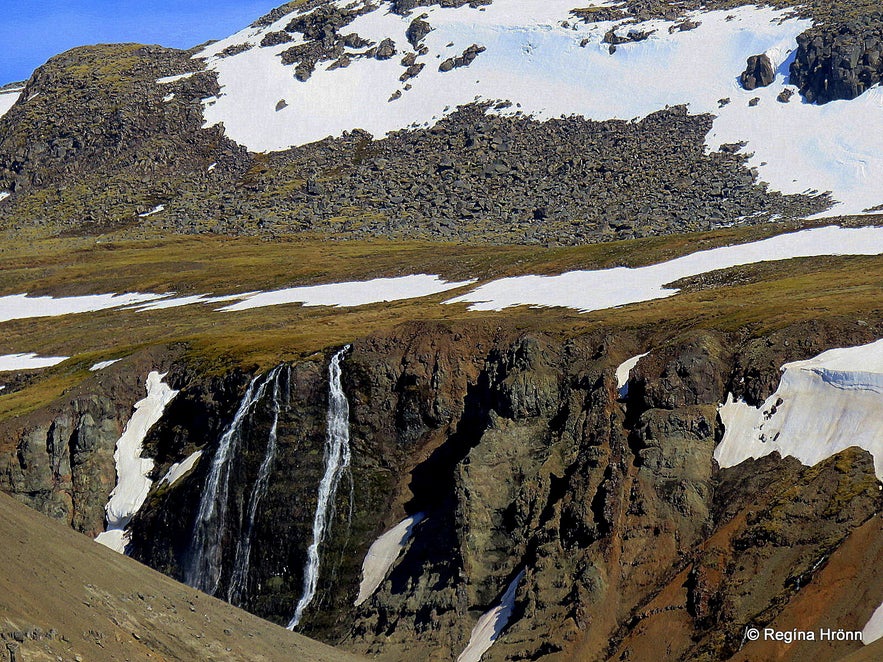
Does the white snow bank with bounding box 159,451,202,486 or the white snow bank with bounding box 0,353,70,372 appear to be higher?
the white snow bank with bounding box 0,353,70,372

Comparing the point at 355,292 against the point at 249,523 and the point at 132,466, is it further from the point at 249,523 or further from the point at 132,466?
the point at 249,523

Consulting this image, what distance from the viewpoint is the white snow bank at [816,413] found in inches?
1628

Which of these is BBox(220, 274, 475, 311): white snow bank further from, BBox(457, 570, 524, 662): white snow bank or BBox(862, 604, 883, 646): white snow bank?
BBox(862, 604, 883, 646): white snow bank

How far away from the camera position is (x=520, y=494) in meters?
46.4

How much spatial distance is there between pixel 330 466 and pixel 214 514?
639cm

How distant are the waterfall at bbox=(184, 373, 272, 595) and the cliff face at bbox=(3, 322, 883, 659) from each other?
0.45 metres

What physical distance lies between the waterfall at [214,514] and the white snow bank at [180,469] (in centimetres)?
267

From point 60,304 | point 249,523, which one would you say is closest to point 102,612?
point 249,523

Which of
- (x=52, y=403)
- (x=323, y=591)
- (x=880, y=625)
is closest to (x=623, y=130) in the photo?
(x=52, y=403)

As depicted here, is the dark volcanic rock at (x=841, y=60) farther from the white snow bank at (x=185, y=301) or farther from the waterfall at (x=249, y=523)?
→ the waterfall at (x=249, y=523)

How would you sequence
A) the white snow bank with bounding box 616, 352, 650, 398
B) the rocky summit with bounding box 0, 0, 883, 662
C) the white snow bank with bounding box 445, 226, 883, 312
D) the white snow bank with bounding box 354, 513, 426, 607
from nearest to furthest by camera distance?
Answer: the rocky summit with bounding box 0, 0, 883, 662 → the white snow bank with bounding box 354, 513, 426, 607 → the white snow bank with bounding box 616, 352, 650, 398 → the white snow bank with bounding box 445, 226, 883, 312

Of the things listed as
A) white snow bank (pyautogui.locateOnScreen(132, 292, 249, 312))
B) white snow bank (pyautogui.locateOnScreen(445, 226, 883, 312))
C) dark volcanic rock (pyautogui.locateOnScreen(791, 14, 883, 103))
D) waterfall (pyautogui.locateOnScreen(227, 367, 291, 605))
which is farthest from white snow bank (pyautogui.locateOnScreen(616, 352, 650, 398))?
dark volcanic rock (pyautogui.locateOnScreen(791, 14, 883, 103))

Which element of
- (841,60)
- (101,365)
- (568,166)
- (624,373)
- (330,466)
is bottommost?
(330,466)

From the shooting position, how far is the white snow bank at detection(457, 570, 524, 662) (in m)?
41.3
